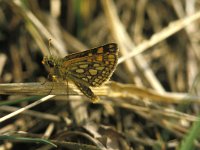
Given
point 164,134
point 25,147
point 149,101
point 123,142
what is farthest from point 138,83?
point 25,147

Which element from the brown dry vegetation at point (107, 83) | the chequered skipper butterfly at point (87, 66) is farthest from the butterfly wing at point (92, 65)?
the brown dry vegetation at point (107, 83)

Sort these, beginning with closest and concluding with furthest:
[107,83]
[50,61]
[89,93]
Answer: [89,93] < [50,61] < [107,83]

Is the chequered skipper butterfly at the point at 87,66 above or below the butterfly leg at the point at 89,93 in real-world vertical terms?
above

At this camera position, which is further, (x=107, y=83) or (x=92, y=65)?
(x=107, y=83)

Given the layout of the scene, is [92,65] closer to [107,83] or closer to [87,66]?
[87,66]

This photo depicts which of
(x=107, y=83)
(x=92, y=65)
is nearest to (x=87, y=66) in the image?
(x=92, y=65)

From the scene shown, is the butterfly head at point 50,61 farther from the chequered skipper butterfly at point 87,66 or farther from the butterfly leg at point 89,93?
the butterfly leg at point 89,93

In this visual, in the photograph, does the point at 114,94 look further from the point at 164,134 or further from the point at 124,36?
the point at 124,36
